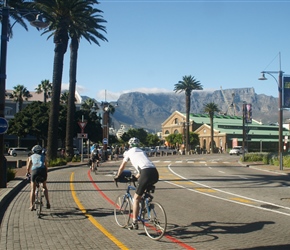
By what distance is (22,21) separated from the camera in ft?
96.3

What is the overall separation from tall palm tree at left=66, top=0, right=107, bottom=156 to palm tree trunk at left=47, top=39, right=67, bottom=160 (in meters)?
2.60

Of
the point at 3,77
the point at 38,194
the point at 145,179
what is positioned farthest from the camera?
the point at 3,77

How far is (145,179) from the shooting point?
7598 mm

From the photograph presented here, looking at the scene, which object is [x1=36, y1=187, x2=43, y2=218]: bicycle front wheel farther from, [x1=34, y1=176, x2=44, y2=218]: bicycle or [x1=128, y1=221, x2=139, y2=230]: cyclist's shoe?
[x1=128, y1=221, x2=139, y2=230]: cyclist's shoe

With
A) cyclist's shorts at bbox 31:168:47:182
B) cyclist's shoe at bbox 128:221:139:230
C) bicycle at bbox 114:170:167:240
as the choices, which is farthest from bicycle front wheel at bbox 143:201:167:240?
cyclist's shorts at bbox 31:168:47:182

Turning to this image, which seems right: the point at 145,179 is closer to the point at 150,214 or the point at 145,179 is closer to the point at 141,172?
the point at 141,172

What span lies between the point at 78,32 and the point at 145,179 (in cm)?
3300

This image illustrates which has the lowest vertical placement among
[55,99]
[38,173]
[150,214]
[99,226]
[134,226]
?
[99,226]

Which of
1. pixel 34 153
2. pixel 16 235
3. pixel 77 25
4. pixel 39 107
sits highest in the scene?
pixel 77 25

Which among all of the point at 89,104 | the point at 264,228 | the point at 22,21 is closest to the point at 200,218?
the point at 264,228

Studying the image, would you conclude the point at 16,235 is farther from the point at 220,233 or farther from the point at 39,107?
the point at 39,107

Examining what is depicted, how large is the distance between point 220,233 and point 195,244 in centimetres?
113

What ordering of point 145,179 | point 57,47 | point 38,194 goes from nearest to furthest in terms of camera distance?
1. point 145,179
2. point 38,194
3. point 57,47

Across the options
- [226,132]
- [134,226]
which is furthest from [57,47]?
[226,132]
